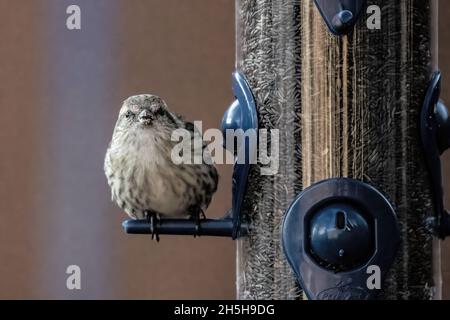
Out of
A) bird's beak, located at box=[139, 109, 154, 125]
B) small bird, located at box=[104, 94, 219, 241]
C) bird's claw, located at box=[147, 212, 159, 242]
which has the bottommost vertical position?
bird's claw, located at box=[147, 212, 159, 242]

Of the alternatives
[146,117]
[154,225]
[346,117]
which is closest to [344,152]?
[346,117]

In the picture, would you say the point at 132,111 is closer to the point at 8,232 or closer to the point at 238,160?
the point at 238,160

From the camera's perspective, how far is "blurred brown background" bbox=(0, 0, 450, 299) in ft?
22.9

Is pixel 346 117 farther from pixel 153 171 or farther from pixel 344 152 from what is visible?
pixel 153 171

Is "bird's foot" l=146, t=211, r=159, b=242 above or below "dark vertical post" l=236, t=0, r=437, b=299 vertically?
below

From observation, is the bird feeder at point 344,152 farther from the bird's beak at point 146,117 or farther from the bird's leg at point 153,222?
the bird's beak at point 146,117

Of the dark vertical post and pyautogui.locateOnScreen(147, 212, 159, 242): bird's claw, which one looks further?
pyautogui.locateOnScreen(147, 212, 159, 242): bird's claw

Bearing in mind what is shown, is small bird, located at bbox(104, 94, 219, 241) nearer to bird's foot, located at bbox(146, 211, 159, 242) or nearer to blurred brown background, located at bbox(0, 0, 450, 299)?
bird's foot, located at bbox(146, 211, 159, 242)

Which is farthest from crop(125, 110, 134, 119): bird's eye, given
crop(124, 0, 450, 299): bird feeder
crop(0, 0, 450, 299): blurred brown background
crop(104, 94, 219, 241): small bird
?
crop(0, 0, 450, 299): blurred brown background

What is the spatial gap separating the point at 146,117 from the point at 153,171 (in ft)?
0.57

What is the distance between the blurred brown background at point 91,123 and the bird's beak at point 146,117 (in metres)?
3.02

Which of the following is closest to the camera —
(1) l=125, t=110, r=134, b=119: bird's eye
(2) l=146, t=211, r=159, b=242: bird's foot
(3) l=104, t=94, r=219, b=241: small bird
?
(2) l=146, t=211, r=159, b=242: bird's foot

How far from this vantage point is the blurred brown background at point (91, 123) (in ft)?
22.9
